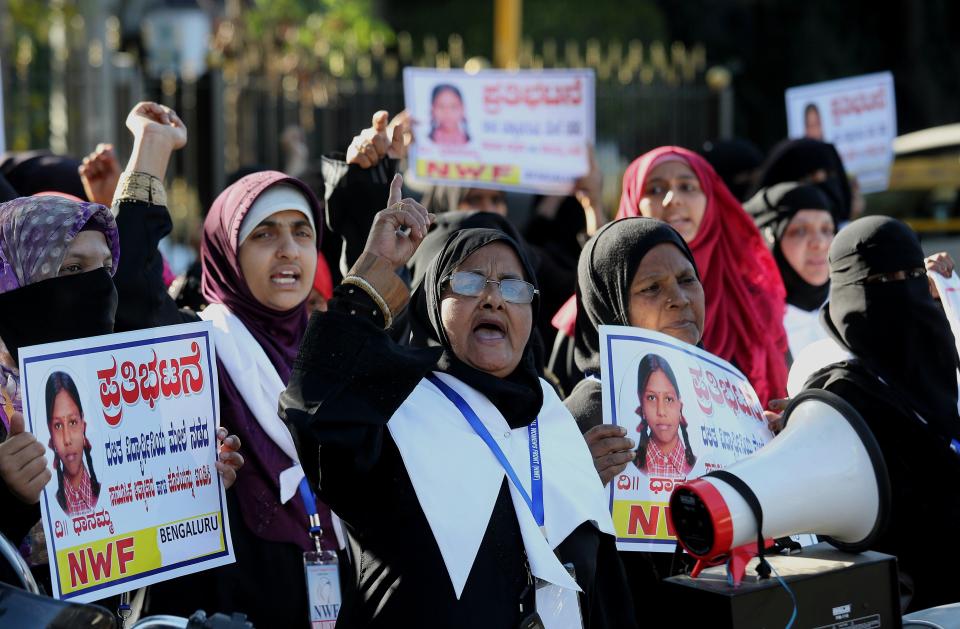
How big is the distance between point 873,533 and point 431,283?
117 cm

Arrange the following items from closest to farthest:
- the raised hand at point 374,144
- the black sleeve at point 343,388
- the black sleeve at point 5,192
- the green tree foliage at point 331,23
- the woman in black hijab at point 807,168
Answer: the black sleeve at point 343,388
the raised hand at point 374,144
the black sleeve at point 5,192
the woman in black hijab at point 807,168
the green tree foliage at point 331,23

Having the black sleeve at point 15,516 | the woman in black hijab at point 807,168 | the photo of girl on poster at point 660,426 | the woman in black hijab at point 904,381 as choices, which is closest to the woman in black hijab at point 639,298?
the photo of girl on poster at point 660,426

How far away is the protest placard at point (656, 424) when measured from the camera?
340cm

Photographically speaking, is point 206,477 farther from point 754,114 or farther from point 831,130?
point 754,114

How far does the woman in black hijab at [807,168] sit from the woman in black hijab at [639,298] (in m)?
3.01

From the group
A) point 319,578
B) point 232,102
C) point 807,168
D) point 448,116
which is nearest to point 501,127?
point 448,116

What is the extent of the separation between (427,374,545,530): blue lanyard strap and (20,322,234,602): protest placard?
24.5 inches

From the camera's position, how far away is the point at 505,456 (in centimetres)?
301

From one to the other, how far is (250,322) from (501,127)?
2828 millimetres

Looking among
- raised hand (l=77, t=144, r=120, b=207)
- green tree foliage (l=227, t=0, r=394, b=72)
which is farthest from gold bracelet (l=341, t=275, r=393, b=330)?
green tree foliage (l=227, t=0, r=394, b=72)

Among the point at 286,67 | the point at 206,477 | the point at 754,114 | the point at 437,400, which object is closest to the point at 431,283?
the point at 437,400

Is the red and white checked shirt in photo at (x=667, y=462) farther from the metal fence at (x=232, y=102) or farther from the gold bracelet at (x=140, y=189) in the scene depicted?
the metal fence at (x=232, y=102)

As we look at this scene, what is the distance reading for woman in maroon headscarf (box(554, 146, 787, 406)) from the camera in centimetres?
472

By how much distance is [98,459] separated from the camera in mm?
3014
